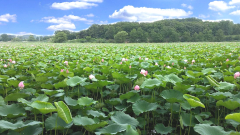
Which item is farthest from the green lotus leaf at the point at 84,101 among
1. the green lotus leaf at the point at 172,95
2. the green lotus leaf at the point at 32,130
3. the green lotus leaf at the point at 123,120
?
the green lotus leaf at the point at 172,95

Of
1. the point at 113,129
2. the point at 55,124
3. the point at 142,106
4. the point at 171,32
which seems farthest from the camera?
the point at 171,32

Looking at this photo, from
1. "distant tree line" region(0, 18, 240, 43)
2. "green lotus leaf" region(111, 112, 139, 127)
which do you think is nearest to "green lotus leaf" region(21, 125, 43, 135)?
"green lotus leaf" region(111, 112, 139, 127)

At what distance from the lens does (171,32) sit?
180 ft

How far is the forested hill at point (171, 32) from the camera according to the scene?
53219 mm

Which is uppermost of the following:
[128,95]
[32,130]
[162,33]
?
[162,33]

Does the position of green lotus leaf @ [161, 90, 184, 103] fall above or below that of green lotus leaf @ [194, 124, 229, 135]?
above

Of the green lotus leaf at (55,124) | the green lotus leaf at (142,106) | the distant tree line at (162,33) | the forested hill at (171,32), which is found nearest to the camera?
the green lotus leaf at (55,124)

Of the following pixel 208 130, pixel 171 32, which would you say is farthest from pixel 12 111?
pixel 171 32

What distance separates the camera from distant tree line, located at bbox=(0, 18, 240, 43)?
5178cm

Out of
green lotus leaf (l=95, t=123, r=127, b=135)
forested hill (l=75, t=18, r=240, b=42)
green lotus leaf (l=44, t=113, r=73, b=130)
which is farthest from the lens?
forested hill (l=75, t=18, r=240, b=42)

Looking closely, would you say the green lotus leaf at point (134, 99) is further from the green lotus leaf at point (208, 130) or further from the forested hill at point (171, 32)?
the forested hill at point (171, 32)

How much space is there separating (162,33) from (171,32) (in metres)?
2.87

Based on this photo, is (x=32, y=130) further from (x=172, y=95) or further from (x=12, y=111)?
(x=172, y=95)

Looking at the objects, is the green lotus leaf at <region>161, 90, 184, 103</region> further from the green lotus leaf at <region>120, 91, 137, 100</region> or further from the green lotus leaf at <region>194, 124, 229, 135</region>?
the green lotus leaf at <region>194, 124, 229, 135</region>
